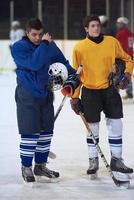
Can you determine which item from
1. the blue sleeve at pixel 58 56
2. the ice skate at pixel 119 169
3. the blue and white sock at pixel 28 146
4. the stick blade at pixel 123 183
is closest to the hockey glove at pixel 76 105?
the blue sleeve at pixel 58 56

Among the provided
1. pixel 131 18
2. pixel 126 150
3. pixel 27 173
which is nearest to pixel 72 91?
pixel 27 173

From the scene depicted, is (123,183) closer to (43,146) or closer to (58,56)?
(43,146)

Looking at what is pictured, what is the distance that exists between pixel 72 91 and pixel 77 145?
5.64ft

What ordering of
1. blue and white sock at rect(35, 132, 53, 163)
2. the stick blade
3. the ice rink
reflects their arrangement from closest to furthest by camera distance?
the ice rink, the stick blade, blue and white sock at rect(35, 132, 53, 163)

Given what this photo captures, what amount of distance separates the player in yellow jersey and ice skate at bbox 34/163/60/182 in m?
0.27

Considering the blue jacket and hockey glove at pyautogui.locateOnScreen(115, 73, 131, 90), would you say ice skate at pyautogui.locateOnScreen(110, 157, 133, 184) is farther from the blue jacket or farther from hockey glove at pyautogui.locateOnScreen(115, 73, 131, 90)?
the blue jacket

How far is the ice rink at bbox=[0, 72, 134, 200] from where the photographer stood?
465cm

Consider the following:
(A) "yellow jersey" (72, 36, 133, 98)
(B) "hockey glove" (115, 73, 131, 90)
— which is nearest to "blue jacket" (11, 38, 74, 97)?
(A) "yellow jersey" (72, 36, 133, 98)

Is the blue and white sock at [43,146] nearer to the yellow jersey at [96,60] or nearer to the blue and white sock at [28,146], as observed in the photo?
the blue and white sock at [28,146]

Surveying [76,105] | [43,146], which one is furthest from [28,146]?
[76,105]

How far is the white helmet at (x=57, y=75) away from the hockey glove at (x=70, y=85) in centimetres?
4

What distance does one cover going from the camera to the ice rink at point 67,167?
4.65 metres

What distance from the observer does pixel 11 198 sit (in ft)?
14.9

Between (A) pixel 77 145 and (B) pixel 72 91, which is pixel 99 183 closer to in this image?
(B) pixel 72 91
